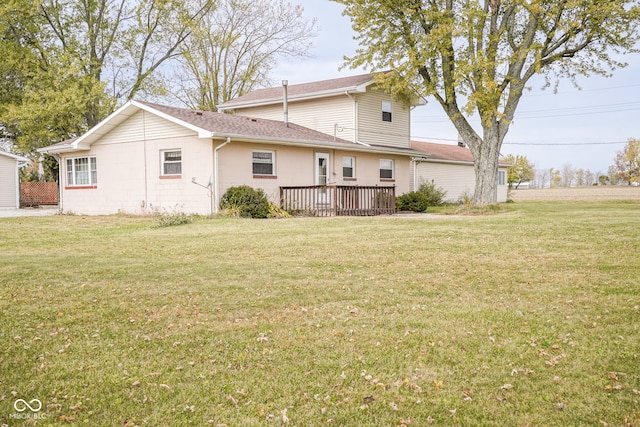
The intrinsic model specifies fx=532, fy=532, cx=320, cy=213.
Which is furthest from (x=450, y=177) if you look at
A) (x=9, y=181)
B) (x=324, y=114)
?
(x=9, y=181)

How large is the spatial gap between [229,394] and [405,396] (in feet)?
3.99

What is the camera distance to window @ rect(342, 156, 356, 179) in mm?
22502

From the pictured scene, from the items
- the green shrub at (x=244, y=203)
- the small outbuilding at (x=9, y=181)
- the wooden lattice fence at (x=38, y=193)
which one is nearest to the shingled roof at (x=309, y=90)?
the green shrub at (x=244, y=203)

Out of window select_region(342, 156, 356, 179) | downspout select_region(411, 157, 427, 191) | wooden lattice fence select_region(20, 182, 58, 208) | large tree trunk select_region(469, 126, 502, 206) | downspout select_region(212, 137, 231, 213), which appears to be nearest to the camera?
downspout select_region(212, 137, 231, 213)

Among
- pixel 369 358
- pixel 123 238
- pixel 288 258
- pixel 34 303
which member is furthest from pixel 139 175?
pixel 369 358

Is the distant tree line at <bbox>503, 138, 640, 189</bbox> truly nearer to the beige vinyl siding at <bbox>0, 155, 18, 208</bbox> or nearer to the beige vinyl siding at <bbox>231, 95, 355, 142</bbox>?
the beige vinyl siding at <bbox>231, 95, 355, 142</bbox>

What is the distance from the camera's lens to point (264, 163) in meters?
19.4

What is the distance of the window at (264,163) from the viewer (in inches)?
754

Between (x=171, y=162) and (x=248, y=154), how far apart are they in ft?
9.28

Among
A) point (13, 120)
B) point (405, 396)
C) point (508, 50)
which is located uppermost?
point (508, 50)

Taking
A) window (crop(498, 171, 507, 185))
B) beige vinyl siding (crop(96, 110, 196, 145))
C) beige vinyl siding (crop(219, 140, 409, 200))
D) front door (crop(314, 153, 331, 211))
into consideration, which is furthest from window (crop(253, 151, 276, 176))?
window (crop(498, 171, 507, 185))

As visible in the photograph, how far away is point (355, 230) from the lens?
12758 millimetres

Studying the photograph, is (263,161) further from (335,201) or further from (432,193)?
(432,193)

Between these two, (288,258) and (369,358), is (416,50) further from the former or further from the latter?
(369,358)
